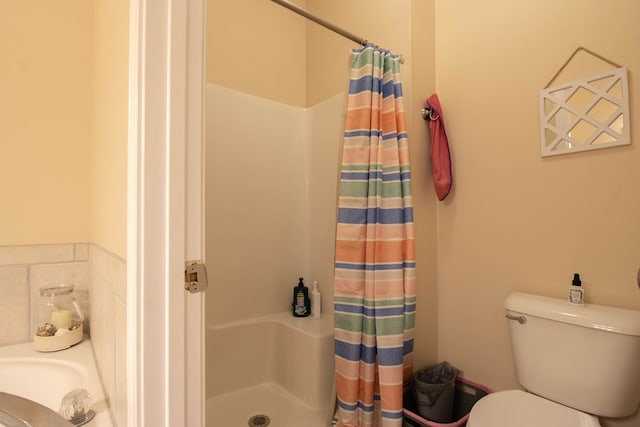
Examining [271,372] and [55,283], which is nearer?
[55,283]

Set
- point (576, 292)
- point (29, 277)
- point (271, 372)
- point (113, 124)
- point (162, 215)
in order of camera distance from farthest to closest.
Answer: point (271, 372) < point (29, 277) < point (576, 292) < point (113, 124) < point (162, 215)

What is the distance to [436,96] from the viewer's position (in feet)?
5.10

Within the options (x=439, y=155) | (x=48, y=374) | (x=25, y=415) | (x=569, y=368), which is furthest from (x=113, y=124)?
(x=569, y=368)

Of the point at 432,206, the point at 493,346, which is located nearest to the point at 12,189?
the point at 432,206

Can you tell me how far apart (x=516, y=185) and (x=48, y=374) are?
1.90 meters

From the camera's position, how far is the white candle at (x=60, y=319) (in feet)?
3.97

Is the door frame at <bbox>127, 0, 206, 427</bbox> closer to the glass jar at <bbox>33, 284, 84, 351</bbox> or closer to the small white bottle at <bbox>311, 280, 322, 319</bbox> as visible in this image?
the glass jar at <bbox>33, 284, 84, 351</bbox>

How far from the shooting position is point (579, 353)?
1.04 m

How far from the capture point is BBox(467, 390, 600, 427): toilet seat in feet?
3.22

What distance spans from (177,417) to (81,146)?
1285 mm

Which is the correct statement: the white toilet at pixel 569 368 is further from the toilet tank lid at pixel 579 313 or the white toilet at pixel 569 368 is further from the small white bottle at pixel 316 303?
the small white bottle at pixel 316 303

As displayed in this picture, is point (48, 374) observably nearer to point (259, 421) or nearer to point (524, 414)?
point (259, 421)

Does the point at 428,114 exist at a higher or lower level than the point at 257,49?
lower

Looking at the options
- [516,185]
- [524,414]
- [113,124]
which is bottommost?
[524,414]
